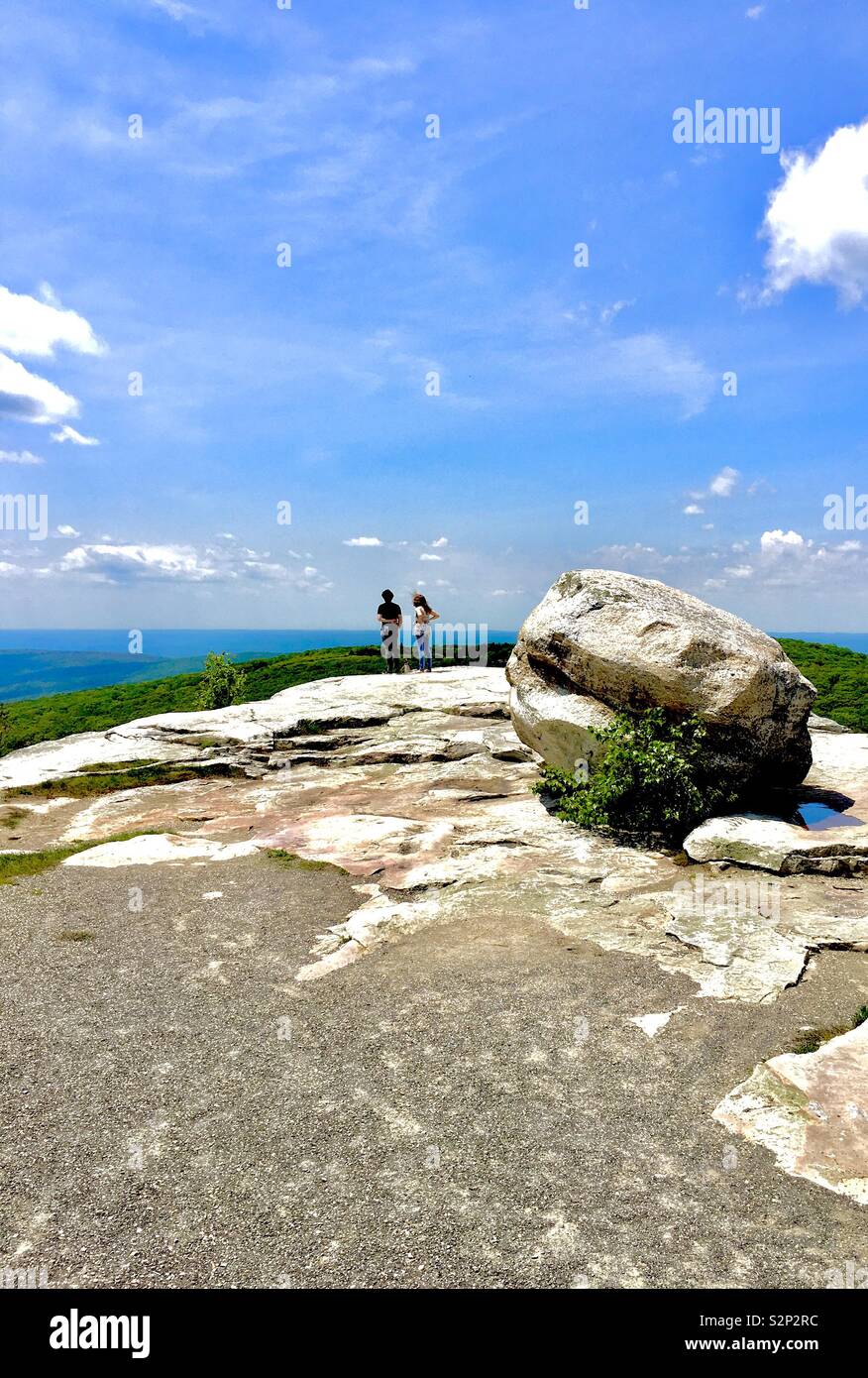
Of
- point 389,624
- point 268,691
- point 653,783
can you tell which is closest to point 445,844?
point 653,783

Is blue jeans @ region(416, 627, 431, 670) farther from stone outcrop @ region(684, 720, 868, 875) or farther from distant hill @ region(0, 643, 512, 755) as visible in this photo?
distant hill @ region(0, 643, 512, 755)

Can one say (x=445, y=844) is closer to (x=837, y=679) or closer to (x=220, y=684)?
(x=220, y=684)

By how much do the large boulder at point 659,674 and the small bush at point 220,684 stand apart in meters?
20.4

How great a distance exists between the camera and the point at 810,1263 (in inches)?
222

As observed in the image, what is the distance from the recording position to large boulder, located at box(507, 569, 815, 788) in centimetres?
1520

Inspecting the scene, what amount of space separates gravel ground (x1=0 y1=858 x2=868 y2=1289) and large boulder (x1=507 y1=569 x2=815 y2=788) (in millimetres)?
6056

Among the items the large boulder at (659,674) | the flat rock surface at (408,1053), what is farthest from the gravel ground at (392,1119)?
the large boulder at (659,674)

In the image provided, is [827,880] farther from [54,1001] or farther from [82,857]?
[82,857]

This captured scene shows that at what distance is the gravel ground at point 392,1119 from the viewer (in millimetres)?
5781

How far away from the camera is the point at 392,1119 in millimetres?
7312

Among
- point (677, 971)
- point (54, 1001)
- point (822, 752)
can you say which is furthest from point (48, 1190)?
point (822, 752)

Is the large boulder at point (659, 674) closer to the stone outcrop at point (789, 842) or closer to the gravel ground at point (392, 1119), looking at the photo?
the stone outcrop at point (789, 842)

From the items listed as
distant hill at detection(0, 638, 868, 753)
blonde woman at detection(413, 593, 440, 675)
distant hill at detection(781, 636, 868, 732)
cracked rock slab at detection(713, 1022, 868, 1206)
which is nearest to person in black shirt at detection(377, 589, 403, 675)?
blonde woman at detection(413, 593, 440, 675)
